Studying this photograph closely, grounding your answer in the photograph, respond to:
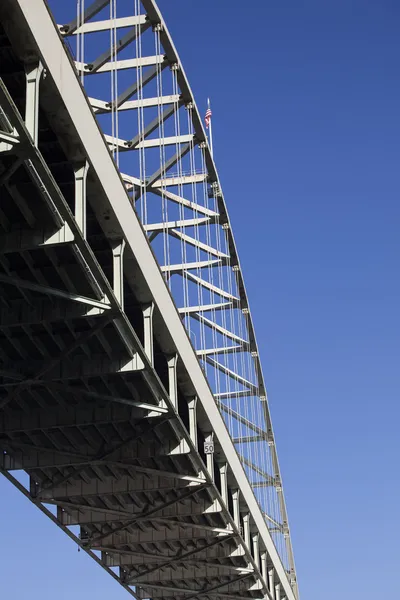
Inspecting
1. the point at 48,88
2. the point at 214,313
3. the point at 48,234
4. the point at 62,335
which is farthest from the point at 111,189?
the point at 214,313

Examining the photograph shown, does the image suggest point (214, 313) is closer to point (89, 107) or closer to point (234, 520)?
point (234, 520)

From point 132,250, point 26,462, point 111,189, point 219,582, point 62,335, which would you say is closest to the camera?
point 111,189

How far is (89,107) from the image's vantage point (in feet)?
82.6

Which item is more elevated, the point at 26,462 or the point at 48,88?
the point at 48,88

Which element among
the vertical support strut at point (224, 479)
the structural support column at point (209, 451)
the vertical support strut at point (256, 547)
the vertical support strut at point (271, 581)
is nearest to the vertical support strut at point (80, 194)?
the structural support column at point (209, 451)

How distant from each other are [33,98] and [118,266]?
6.79 metres

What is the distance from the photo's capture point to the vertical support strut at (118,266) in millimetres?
28594

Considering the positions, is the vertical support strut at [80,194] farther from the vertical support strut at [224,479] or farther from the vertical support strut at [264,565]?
the vertical support strut at [264,565]

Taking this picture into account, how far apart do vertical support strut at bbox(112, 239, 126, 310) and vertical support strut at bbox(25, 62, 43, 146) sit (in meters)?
6.39

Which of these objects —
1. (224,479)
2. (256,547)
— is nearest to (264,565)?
(256,547)

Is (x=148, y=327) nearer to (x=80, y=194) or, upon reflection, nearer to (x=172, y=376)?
(x=172, y=376)

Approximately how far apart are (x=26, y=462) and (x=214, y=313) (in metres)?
22.1

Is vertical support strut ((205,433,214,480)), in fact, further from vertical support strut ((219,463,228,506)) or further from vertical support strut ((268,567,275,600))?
vertical support strut ((268,567,275,600))

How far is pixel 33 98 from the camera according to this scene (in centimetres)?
2272
